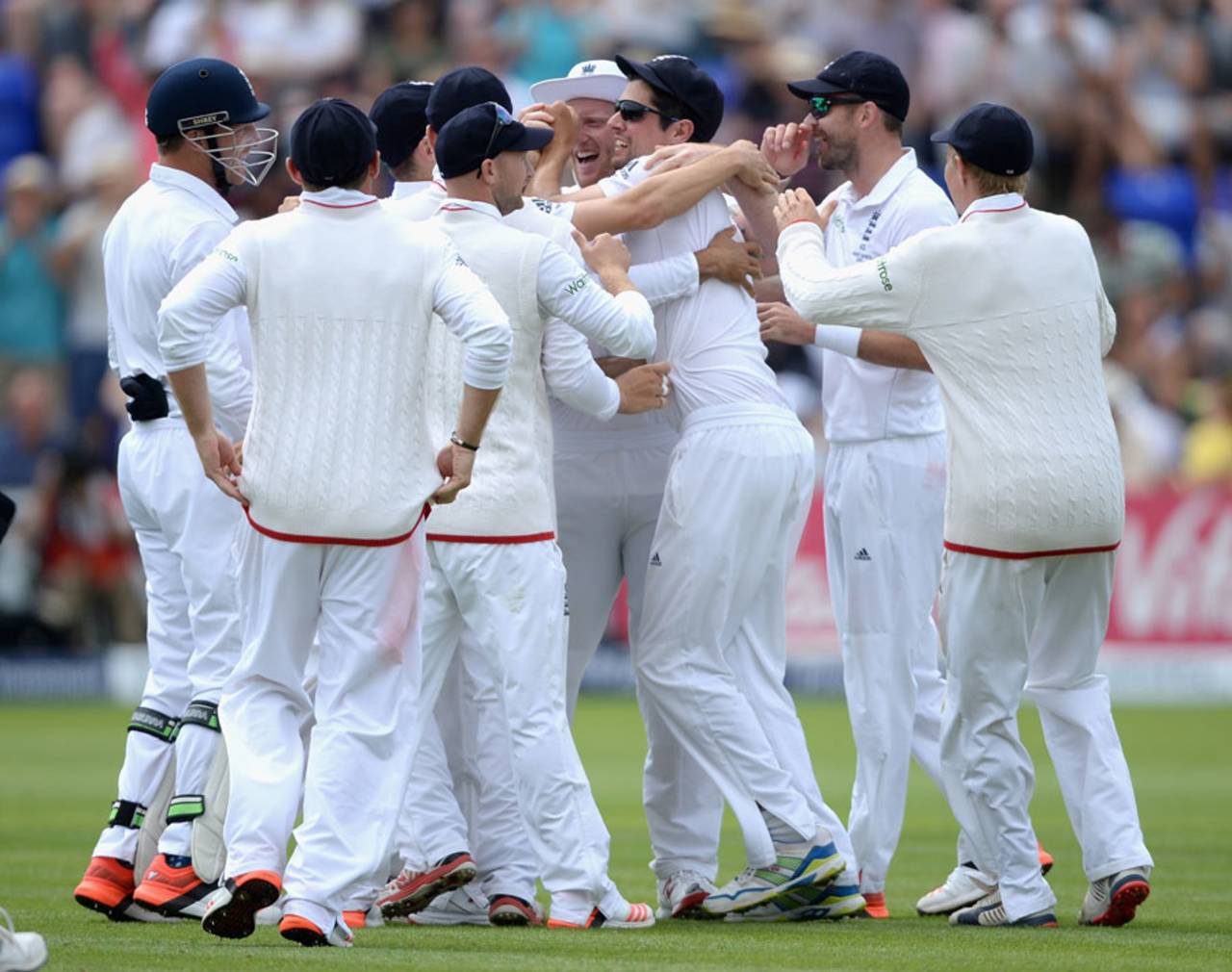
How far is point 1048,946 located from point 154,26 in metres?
15.8

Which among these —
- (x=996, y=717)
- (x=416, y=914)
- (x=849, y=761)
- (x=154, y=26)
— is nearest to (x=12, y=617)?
(x=154, y=26)

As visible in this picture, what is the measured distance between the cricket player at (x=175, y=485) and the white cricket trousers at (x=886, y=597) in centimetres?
241

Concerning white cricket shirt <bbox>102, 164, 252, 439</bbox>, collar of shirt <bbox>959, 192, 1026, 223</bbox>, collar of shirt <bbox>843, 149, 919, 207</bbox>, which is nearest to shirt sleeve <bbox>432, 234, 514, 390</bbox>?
white cricket shirt <bbox>102, 164, 252, 439</bbox>

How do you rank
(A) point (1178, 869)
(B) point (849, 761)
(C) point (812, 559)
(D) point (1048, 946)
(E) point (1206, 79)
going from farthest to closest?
(E) point (1206, 79)
(C) point (812, 559)
(B) point (849, 761)
(A) point (1178, 869)
(D) point (1048, 946)

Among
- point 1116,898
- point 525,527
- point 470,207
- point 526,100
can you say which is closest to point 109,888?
point 525,527

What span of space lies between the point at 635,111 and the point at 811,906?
309 cm

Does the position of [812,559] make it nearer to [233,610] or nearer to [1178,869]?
[1178,869]

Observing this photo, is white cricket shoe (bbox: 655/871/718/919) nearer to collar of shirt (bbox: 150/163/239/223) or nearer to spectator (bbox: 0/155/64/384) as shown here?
collar of shirt (bbox: 150/163/239/223)

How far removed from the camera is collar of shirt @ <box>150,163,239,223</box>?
8164 mm

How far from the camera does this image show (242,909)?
6922mm

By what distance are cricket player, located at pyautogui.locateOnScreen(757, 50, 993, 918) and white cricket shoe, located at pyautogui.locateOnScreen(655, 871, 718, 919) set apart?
2.23ft

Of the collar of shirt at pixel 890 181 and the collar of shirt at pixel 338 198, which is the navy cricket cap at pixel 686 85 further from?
the collar of shirt at pixel 338 198

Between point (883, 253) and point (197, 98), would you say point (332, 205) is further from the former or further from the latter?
point (883, 253)

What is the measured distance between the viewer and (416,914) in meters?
8.26
